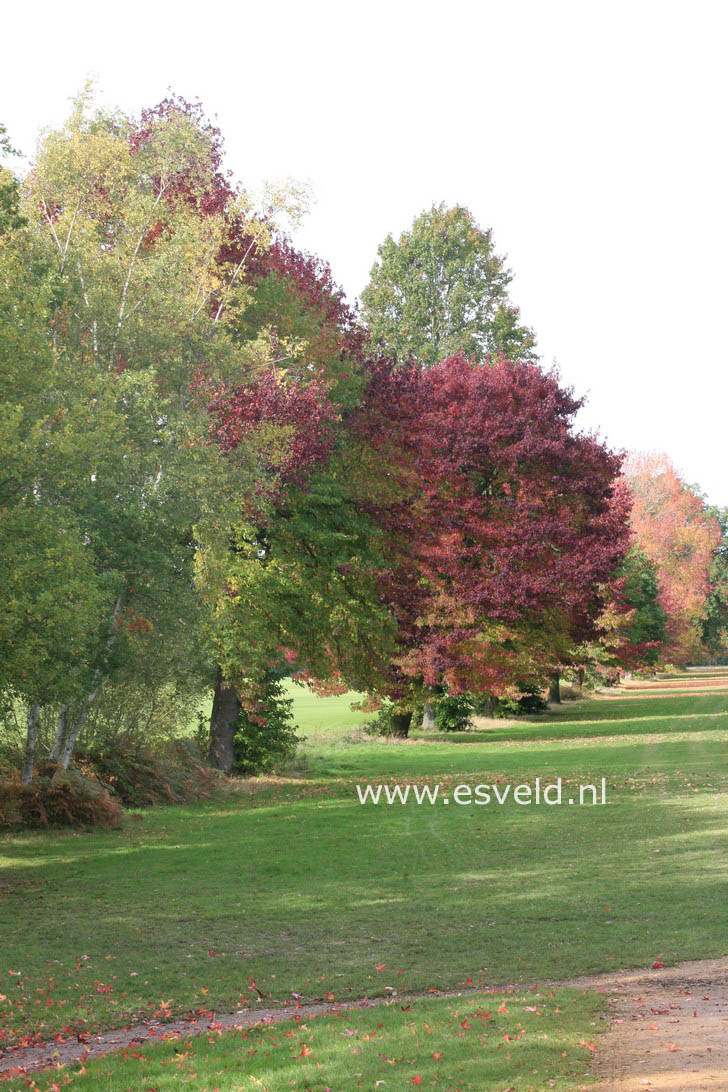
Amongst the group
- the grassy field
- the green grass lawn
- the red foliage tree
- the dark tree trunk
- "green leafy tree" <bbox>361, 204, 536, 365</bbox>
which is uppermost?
"green leafy tree" <bbox>361, 204, 536, 365</bbox>

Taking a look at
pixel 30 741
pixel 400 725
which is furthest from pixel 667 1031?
pixel 400 725

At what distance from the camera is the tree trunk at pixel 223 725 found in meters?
30.3

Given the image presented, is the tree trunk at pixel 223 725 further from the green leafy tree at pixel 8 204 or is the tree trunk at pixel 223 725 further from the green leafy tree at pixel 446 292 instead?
the green leafy tree at pixel 446 292

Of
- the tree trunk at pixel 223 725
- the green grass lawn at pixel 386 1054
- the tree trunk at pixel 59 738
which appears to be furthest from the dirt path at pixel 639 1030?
the tree trunk at pixel 223 725

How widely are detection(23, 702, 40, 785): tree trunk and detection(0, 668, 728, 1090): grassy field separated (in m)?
1.50

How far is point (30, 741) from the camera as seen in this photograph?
22.8m

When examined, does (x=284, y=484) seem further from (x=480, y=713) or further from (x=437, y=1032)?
(x=480, y=713)

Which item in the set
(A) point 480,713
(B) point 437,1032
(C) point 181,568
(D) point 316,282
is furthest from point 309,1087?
(A) point 480,713

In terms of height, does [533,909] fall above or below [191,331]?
below

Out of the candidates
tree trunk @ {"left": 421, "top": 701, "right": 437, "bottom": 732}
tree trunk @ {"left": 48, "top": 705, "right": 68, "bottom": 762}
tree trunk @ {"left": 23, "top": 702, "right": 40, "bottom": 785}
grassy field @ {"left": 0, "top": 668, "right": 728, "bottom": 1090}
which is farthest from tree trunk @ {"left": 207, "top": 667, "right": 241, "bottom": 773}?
tree trunk @ {"left": 421, "top": 701, "right": 437, "bottom": 732}

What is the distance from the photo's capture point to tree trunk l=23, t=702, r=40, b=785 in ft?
74.3

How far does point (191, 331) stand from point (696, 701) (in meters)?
42.4

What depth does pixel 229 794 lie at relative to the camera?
27531 mm

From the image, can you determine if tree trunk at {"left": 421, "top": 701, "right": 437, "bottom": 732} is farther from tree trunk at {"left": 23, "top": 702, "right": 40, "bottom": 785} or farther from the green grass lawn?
A: the green grass lawn
